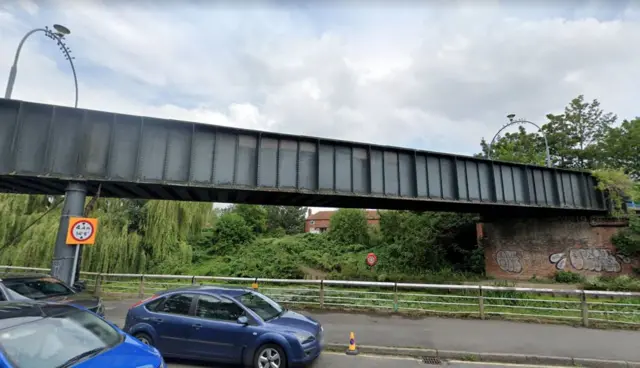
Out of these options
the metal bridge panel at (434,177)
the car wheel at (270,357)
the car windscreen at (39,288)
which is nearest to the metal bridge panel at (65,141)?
the car windscreen at (39,288)

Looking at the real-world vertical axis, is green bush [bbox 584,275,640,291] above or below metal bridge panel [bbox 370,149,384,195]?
below

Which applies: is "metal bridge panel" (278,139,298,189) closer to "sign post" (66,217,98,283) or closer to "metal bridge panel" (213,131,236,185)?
"metal bridge panel" (213,131,236,185)

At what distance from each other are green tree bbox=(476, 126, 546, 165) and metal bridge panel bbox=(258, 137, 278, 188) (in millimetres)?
25297

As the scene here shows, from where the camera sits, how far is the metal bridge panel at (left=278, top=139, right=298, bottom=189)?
14352 millimetres

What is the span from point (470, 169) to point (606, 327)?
9784 mm

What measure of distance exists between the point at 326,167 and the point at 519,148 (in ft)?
112

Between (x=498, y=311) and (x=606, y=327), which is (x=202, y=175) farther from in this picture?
(x=606, y=327)

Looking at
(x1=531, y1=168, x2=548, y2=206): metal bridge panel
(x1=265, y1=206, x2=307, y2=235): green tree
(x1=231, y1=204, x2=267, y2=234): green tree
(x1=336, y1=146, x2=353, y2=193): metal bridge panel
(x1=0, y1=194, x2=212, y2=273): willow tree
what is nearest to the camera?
(x1=336, y1=146, x2=353, y2=193): metal bridge panel

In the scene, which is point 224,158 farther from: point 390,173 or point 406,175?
point 406,175

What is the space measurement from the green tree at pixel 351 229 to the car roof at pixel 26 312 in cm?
4105

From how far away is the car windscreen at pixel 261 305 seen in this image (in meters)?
6.52

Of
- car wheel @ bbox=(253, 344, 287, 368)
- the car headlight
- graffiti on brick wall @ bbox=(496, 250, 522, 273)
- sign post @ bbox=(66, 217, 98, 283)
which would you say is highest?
sign post @ bbox=(66, 217, 98, 283)

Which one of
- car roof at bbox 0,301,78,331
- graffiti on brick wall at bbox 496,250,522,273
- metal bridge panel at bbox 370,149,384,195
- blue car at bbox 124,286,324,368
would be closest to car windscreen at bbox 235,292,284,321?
blue car at bbox 124,286,324,368

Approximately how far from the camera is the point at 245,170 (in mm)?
13961
